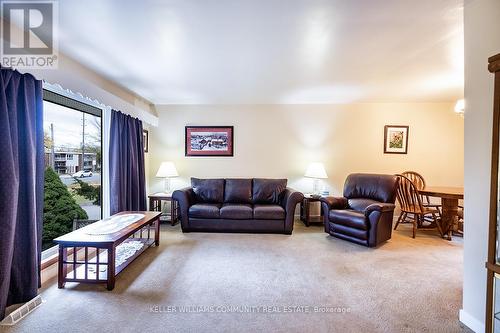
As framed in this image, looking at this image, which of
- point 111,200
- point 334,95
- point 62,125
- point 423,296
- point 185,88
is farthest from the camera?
point 334,95

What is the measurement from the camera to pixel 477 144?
5.45 ft

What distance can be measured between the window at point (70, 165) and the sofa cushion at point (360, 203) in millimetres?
3965

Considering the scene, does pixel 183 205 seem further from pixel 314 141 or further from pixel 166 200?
pixel 314 141

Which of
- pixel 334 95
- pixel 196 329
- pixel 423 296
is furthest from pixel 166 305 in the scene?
pixel 334 95

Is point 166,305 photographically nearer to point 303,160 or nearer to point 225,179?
point 225,179

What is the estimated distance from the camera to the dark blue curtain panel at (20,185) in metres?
1.75

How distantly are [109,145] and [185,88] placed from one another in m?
1.48

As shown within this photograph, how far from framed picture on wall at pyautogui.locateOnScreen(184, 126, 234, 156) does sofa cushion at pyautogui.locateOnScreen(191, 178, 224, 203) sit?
0.76m

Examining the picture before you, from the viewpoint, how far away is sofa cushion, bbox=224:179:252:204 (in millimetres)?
4285

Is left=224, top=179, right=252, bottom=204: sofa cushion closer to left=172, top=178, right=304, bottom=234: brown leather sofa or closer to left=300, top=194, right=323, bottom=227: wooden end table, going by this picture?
left=172, top=178, right=304, bottom=234: brown leather sofa

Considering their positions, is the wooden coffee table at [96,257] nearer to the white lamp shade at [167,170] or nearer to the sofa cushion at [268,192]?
the white lamp shade at [167,170]

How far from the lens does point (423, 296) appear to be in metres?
2.12

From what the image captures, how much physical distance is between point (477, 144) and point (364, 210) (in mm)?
1989

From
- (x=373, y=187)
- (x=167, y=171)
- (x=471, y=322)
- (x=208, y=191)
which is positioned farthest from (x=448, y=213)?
(x=167, y=171)
